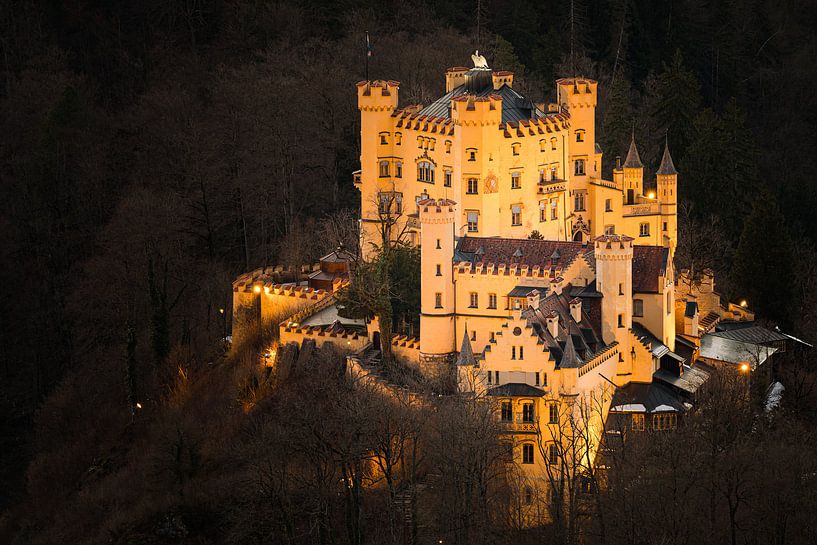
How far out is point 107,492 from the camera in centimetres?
9806

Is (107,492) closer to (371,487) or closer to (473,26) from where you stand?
(371,487)

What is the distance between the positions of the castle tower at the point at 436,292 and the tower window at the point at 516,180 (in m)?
9.29

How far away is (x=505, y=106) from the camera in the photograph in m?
102

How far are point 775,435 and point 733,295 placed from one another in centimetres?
2284

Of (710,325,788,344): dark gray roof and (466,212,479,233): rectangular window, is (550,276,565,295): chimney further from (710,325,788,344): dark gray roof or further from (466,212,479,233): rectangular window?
(710,325,788,344): dark gray roof

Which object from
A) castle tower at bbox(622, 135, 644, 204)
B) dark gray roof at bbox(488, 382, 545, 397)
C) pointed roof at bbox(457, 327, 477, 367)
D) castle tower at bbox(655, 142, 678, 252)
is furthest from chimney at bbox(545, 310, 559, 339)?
castle tower at bbox(622, 135, 644, 204)

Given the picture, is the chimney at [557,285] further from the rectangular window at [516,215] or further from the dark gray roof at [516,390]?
the rectangular window at [516,215]

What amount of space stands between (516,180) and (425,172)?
175 inches

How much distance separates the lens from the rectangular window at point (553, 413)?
86.4 metres

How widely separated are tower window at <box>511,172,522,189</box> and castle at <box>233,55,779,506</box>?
0.09 metres

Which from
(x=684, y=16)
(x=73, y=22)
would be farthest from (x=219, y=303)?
(x=684, y=16)

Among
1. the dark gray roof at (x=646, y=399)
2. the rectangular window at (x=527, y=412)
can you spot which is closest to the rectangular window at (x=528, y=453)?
the rectangular window at (x=527, y=412)

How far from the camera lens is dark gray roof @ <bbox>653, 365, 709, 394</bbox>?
302 feet

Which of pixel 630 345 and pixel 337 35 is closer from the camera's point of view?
pixel 630 345
